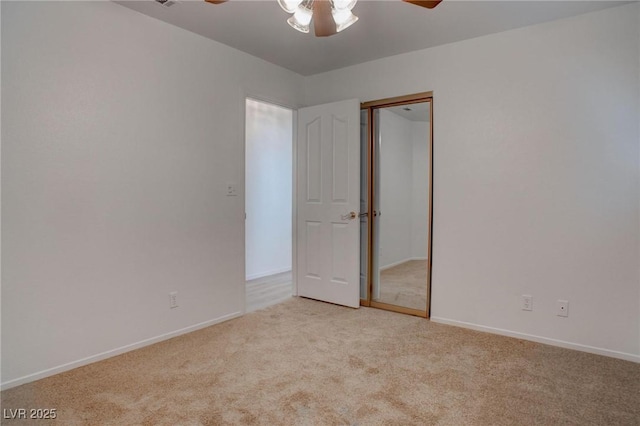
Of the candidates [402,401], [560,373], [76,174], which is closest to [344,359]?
[402,401]

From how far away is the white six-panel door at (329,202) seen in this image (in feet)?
12.1

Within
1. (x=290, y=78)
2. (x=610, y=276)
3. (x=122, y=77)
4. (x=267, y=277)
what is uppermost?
(x=290, y=78)

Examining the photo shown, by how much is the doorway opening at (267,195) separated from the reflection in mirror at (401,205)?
1560 millimetres

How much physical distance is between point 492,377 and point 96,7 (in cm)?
346

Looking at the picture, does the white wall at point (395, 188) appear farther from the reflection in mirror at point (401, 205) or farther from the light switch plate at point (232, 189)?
the light switch plate at point (232, 189)

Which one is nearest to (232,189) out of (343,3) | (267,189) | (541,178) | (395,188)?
(395,188)

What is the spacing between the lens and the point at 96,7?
2.48 m

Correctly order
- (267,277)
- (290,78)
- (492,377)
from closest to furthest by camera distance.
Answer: (492,377) < (290,78) < (267,277)

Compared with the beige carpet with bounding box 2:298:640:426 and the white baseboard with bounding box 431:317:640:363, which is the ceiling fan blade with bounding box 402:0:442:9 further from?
the white baseboard with bounding box 431:317:640:363

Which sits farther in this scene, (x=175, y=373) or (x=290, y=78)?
(x=290, y=78)

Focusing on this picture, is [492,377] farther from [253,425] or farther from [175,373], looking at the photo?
[175,373]

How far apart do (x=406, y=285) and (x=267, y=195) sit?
2567 mm

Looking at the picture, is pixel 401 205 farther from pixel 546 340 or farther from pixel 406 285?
pixel 546 340

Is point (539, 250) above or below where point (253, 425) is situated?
→ above
